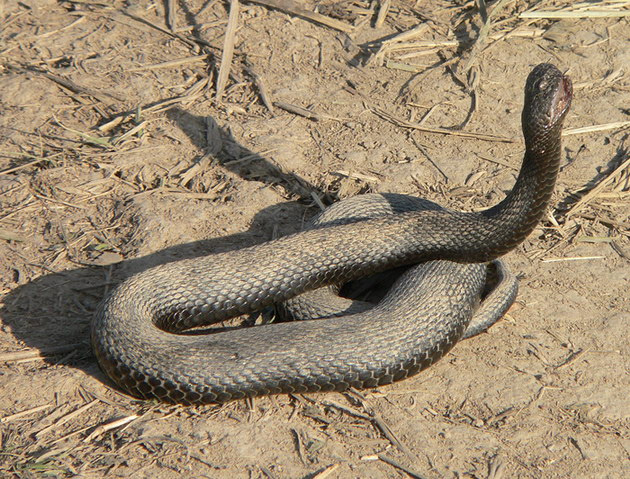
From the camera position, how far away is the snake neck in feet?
16.6

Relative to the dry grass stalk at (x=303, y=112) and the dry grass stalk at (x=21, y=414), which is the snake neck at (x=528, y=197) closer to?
the dry grass stalk at (x=303, y=112)

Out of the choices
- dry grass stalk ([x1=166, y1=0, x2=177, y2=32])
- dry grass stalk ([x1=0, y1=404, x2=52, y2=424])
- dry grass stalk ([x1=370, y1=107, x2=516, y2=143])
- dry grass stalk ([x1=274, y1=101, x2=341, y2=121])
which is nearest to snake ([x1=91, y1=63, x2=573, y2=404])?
dry grass stalk ([x1=0, y1=404, x2=52, y2=424])

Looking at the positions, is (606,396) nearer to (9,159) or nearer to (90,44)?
(9,159)

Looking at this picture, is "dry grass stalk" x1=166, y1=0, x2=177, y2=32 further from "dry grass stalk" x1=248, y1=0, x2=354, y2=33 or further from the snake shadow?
the snake shadow

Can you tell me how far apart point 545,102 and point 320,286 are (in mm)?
1908

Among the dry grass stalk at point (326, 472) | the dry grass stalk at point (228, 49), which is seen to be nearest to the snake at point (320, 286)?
the dry grass stalk at point (326, 472)

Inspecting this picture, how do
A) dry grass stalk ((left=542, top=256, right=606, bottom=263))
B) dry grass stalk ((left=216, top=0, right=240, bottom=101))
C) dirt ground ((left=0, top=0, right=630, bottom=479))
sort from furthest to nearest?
dry grass stalk ((left=216, top=0, right=240, bottom=101)), dry grass stalk ((left=542, top=256, right=606, bottom=263)), dirt ground ((left=0, top=0, right=630, bottom=479))

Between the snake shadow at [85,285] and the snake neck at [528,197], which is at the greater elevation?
the snake neck at [528,197]

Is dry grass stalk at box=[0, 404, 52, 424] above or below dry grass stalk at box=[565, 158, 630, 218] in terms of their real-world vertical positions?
below

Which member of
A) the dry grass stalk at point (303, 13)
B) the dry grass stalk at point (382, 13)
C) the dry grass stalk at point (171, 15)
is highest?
the dry grass stalk at point (382, 13)

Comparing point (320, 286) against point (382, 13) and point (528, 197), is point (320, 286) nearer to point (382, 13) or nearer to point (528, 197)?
point (528, 197)

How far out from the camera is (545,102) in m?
5.00

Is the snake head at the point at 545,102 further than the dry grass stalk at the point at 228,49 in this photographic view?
No

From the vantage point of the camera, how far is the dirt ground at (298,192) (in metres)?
4.53
